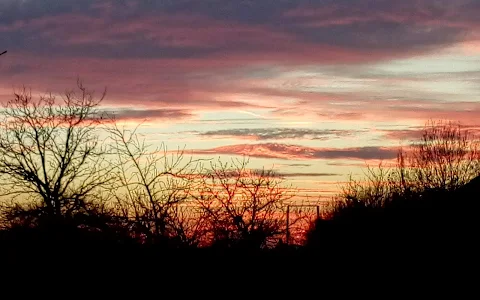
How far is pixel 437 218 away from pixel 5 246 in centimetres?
1613

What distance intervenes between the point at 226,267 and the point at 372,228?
13017 mm

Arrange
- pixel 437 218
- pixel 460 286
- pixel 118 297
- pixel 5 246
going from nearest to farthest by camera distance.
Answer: pixel 118 297
pixel 5 246
pixel 460 286
pixel 437 218

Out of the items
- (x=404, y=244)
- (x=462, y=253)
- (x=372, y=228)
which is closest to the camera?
(x=462, y=253)

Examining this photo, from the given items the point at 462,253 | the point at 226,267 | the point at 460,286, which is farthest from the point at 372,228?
the point at 226,267

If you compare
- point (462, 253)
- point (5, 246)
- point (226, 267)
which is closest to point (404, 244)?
point (462, 253)

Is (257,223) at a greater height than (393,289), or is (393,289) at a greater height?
(257,223)

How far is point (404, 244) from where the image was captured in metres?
28.0

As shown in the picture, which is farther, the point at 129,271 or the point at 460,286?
the point at 460,286

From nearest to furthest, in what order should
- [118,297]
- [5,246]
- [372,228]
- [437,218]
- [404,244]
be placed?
1. [118,297]
2. [5,246]
3. [404,244]
4. [437,218]
5. [372,228]

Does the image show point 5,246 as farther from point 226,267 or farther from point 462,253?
point 462,253

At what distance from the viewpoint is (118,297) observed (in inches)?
788

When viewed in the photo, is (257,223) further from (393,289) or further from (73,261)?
(73,261)

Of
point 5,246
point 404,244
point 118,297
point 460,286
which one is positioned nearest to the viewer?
point 118,297

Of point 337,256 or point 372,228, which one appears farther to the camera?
point 372,228
